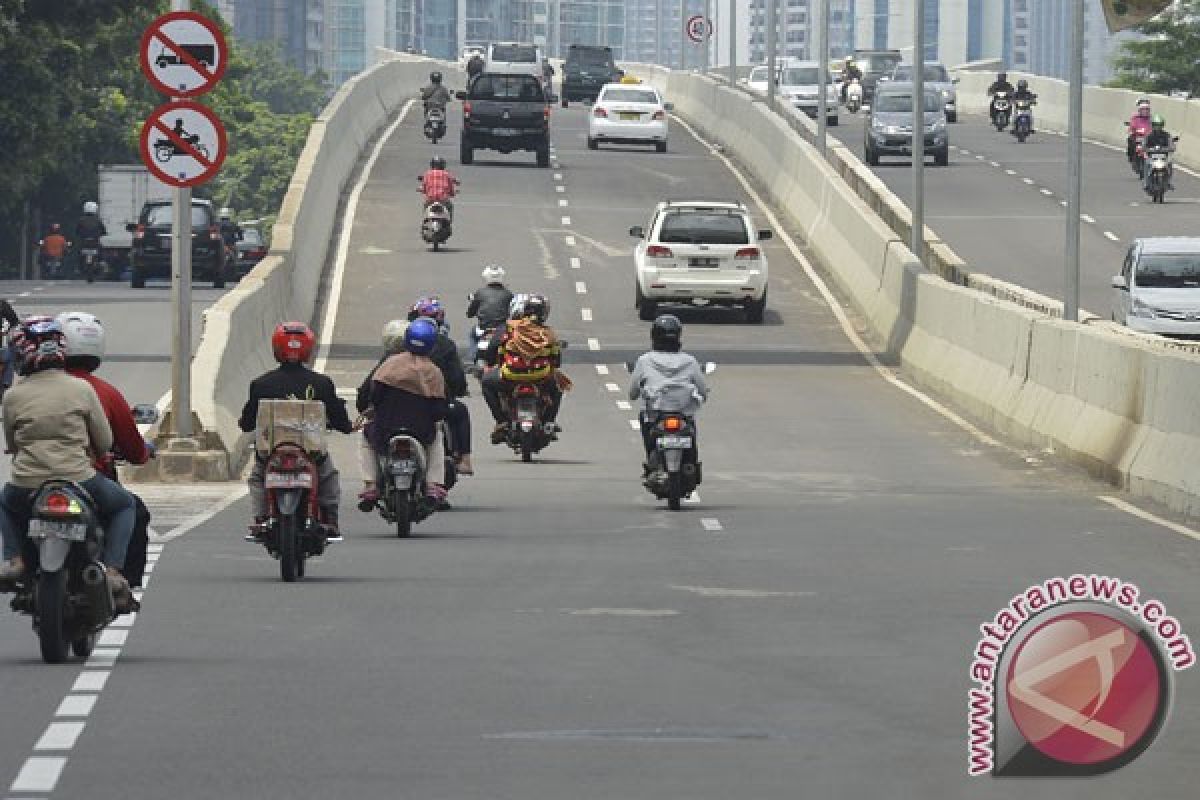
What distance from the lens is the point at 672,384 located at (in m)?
24.3

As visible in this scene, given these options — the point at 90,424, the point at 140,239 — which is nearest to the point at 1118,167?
the point at 140,239

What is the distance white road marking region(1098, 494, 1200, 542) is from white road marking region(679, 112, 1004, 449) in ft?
21.6

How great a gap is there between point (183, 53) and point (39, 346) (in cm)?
1145

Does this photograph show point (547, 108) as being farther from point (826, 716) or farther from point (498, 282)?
point (826, 716)

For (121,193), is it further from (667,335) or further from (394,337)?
(394,337)

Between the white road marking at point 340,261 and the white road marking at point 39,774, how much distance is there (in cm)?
2888

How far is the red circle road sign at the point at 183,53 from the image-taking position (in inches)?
1018

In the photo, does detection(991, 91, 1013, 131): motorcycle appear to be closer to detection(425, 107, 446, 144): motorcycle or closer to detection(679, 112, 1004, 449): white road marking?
detection(679, 112, 1004, 449): white road marking

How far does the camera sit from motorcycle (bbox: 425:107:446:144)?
78688 millimetres

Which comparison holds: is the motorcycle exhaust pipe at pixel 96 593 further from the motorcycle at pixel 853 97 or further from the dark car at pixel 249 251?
the motorcycle at pixel 853 97

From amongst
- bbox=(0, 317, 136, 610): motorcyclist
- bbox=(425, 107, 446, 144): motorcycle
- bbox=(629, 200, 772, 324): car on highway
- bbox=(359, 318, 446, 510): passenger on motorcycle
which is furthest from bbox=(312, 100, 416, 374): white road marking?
bbox=(0, 317, 136, 610): motorcyclist

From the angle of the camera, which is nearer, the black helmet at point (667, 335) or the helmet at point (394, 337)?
A: the helmet at point (394, 337)

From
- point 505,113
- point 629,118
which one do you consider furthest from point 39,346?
point 629,118

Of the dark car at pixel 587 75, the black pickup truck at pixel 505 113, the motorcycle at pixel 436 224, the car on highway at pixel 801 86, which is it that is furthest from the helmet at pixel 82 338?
the dark car at pixel 587 75
